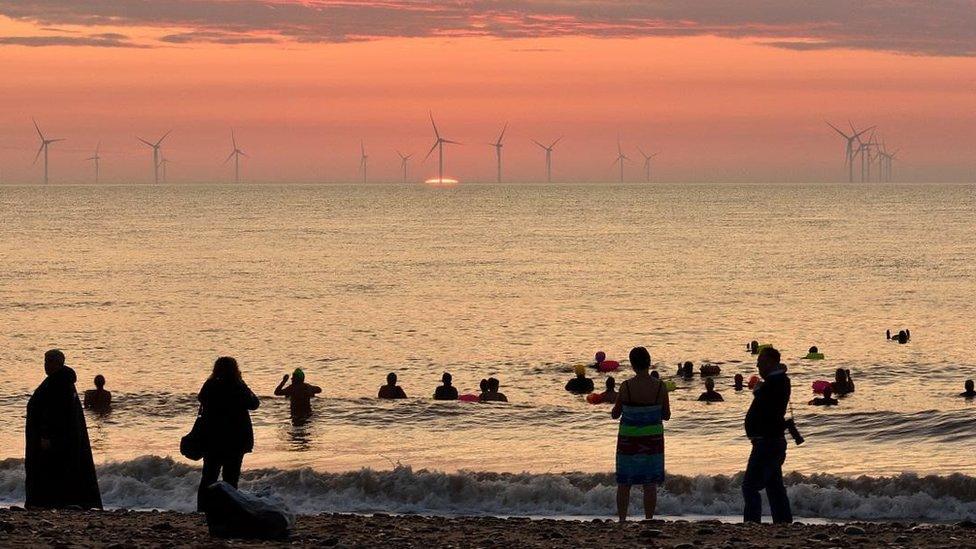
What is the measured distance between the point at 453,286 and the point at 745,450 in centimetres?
5124

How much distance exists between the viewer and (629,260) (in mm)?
105500

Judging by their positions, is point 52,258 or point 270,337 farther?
point 52,258

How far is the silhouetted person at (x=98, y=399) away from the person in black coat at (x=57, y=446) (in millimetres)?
17624

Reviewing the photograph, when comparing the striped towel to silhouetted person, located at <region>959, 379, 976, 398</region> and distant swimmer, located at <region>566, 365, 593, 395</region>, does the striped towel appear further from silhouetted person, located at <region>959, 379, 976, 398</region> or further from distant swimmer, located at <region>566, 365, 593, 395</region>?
silhouetted person, located at <region>959, 379, 976, 398</region>

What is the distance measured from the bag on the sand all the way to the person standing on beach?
4.01 metres

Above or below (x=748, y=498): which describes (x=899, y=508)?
below

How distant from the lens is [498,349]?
48.3 m

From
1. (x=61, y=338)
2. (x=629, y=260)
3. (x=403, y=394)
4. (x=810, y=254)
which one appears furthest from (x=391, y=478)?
(x=810, y=254)

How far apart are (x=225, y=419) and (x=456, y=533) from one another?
2.87 m

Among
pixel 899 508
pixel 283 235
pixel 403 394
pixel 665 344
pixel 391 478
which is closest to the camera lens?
pixel 899 508

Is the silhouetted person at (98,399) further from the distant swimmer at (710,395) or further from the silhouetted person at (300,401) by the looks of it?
the distant swimmer at (710,395)

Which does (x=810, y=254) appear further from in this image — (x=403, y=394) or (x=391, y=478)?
(x=391, y=478)

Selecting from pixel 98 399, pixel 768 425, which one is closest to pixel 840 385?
pixel 98 399

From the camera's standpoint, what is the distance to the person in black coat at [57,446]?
15539 mm
